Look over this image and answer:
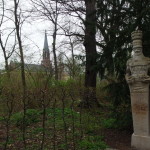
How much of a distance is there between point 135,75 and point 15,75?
10.1m

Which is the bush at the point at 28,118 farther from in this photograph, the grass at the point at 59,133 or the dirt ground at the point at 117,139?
the dirt ground at the point at 117,139

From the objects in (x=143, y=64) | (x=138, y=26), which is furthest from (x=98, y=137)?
(x=138, y=26)

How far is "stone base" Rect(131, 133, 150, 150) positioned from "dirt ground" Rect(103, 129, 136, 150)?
190 mm

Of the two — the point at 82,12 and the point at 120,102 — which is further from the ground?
the point at 82,12

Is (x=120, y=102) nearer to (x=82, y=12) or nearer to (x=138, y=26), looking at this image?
(x=138, y=26)

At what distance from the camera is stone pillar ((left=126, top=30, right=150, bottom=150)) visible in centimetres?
623

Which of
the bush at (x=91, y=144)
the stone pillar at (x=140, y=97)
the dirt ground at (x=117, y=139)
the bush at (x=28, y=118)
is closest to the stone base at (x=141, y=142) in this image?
the stone pillar at (x=140, y=97)

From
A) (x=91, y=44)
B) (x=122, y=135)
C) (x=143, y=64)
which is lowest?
(x=122, y=135)

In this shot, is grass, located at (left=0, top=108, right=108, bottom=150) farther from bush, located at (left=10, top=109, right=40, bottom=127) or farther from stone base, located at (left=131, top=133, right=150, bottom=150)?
stone base, located at (left=131, top=133, right=150, bottom=150)

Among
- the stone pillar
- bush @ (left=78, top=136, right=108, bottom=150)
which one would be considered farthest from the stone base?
bush @ (left=78, top=136, right=108, bottom=150)

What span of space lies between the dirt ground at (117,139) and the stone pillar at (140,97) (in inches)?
14.9

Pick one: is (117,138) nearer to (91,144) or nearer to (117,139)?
(117,139)

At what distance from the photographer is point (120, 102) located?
8086 mm

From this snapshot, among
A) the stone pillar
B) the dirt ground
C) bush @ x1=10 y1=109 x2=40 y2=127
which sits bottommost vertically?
the dirt ground
